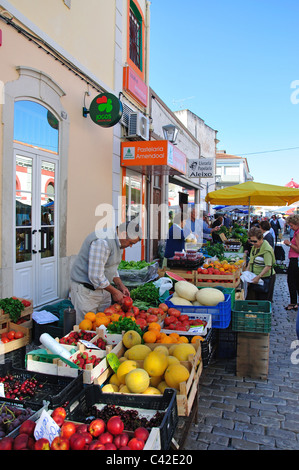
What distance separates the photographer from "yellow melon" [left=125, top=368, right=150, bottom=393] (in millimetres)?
2676

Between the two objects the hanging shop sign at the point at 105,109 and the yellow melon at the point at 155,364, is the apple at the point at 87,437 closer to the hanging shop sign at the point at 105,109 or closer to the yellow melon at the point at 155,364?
the yellow melon at the point at 155,364

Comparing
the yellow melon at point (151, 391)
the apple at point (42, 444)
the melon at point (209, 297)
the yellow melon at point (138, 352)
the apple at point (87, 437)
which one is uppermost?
the melon at point (209, 297)

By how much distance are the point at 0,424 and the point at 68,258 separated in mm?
5299

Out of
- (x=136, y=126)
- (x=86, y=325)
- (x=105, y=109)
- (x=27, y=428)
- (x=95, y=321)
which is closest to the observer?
(x=27, y=428)

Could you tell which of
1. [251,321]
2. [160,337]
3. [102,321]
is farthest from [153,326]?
[251,321]

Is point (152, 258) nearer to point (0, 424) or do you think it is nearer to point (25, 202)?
point (25, 202)

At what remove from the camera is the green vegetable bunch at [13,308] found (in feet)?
15.5

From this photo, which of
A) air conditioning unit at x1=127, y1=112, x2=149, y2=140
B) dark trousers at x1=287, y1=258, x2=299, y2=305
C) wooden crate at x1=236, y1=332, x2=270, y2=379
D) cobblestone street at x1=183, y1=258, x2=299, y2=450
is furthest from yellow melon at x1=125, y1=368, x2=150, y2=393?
air conditioning unit at x1=127, y1=112, x2=149, y2=140

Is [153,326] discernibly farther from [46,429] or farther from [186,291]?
[46,429]

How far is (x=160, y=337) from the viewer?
11.9 ft

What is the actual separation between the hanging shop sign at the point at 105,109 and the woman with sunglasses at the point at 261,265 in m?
3.89

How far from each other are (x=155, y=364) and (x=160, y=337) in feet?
2.38

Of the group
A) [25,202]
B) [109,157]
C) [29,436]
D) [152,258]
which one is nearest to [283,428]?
[29,436]

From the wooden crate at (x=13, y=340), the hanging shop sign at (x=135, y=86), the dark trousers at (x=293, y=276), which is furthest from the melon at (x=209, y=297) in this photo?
the hanging shop sign at (x=135, y=86)
